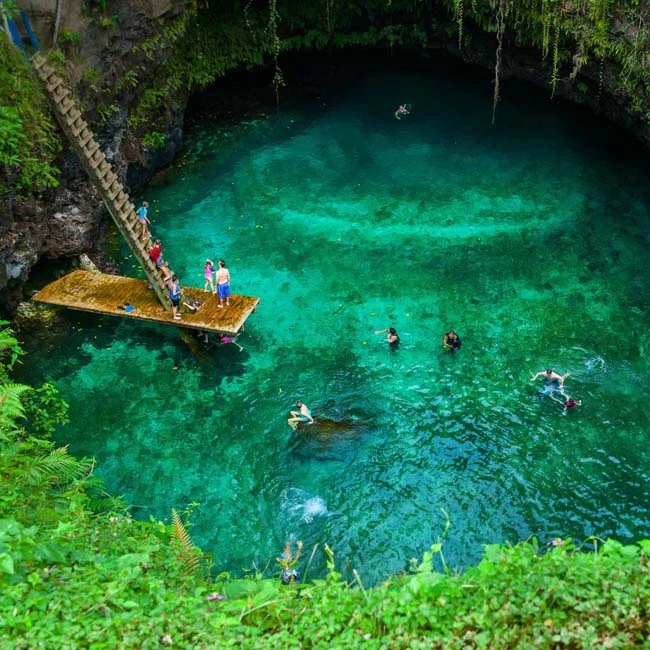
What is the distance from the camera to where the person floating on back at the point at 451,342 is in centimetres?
1384

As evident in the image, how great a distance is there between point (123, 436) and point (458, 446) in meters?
6.96

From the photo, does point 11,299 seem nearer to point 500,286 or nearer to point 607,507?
point 500,286

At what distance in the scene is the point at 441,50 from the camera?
24.8 meters

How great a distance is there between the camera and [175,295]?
13898mm

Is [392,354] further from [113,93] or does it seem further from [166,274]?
[113,93]

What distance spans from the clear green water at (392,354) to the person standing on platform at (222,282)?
1.10m

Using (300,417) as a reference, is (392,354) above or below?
above

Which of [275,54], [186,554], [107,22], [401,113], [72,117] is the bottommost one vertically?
[186,554]

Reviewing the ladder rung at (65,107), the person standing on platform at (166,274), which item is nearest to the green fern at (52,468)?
the person standing on platform at (166,274)

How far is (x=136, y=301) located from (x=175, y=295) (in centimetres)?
134

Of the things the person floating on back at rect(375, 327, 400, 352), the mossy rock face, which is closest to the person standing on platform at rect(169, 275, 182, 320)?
the mossy rock face

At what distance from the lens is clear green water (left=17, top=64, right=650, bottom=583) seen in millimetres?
11172

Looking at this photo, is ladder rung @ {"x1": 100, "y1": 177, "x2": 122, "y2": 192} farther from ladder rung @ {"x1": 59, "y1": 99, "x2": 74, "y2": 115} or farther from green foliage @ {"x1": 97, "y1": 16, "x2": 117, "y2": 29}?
green foliage @ {"x1": 97, "y1": 16, "x2": 117, "y2": 29}

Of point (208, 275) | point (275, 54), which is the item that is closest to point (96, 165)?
point (208, 275)
